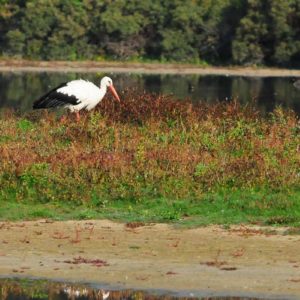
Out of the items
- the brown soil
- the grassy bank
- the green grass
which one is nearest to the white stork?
the grassy bank

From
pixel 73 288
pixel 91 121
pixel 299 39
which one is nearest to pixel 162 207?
pixel 73 288

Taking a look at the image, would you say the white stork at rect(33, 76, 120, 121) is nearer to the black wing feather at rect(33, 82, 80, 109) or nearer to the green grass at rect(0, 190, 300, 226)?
the black wing feather at rect(33, 82, 80, 109)

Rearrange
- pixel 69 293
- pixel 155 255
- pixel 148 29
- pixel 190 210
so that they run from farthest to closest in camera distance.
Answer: pixel 148 29 < pixel 190 210 < pixel 155 255 < pixel 69 293

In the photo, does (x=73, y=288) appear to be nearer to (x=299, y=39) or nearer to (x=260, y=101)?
(x=260, y=101)

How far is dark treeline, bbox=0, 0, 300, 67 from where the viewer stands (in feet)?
220

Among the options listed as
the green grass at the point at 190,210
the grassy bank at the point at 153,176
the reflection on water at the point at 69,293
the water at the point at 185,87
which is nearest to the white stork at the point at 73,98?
the grassy bank at the point at 153,176

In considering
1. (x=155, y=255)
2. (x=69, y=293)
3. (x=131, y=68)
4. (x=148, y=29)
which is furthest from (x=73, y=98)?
(x=148, y=29)

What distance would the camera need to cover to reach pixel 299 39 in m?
66.6

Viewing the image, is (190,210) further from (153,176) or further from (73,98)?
(73,98)

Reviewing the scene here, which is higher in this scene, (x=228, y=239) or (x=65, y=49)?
(x=228, y=239)

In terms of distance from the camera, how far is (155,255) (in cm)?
1260

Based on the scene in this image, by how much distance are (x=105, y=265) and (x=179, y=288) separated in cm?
111

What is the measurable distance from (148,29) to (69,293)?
61.0 m

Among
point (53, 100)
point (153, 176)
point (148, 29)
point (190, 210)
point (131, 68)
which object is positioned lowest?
point (131, 68)
